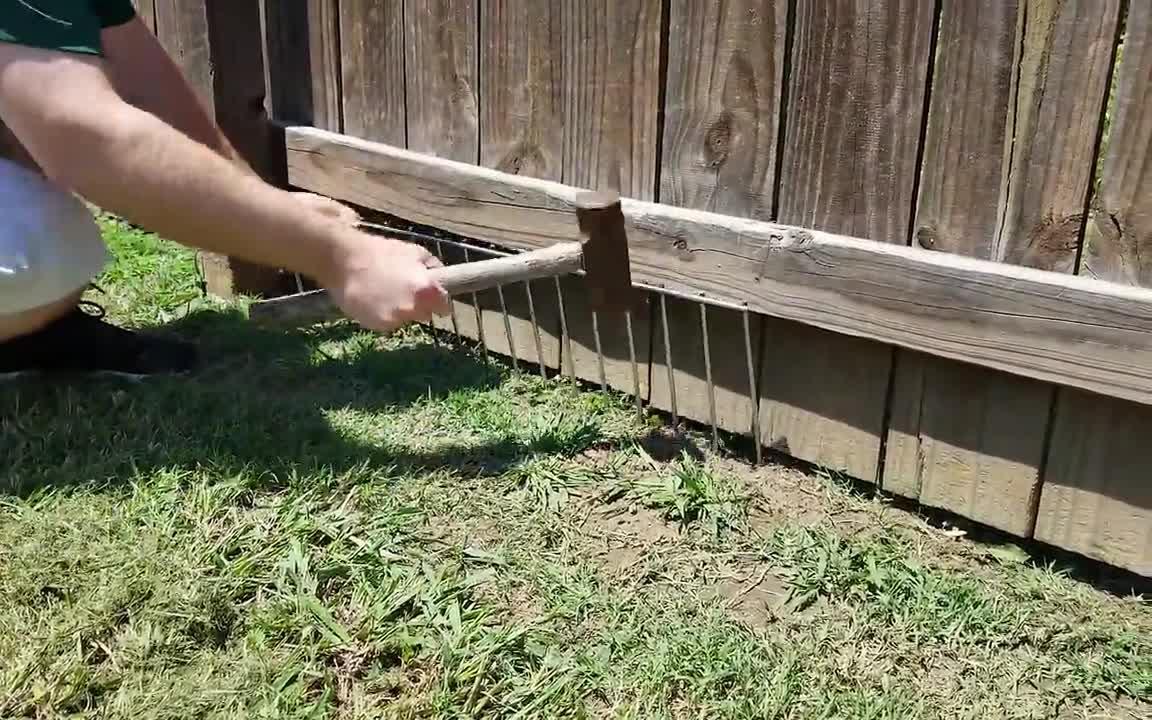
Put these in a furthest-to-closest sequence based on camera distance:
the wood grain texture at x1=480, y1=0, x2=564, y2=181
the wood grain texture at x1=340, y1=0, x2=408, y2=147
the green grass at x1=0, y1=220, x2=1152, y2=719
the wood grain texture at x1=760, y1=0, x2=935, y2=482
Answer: the wood grain texture at x1=340, y1=0, x2=408, y2=147 < the wood grain texture at x1=480, y1=0, x2=564, y2=181 < the wood grain texture at x1=760, y1=0, x2=935, y2=482 < the green grass at x1=0, y1=220, x2=1152, y2=719

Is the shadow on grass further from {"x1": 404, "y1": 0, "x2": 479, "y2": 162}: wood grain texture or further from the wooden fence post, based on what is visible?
{"x1": 404, "y1": 0, "x2": 479, "y2": 162}: wood grain texture

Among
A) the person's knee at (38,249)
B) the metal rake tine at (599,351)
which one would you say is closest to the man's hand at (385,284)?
the metal rake tine at (599,351)

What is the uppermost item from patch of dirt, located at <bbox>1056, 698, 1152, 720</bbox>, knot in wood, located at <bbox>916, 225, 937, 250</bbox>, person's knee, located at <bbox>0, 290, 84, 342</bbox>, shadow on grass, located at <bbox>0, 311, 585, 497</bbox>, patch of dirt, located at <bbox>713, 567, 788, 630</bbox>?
knot in wood, located at <bbox>916, 225, 937, 250</bbox>

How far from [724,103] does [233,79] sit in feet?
5.49

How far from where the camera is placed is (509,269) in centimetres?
240

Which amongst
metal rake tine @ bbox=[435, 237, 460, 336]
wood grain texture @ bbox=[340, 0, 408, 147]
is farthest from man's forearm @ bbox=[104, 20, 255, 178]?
metal rake tine @ bbox=[435, 237, 460, 336]

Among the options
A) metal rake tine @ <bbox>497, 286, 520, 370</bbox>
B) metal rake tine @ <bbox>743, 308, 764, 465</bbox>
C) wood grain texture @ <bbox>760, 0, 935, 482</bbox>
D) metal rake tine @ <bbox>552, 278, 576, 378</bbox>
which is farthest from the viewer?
metal rake tine @ <bbox>497, 286, 520, 370</bbox>

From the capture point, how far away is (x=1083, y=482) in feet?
7.04

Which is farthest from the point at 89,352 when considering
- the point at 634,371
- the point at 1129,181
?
the point at 1129,181

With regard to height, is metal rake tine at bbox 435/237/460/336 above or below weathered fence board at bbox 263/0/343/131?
below

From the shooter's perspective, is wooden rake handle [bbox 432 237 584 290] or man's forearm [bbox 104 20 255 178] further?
man's forearm [bbox 104 20 255 178]

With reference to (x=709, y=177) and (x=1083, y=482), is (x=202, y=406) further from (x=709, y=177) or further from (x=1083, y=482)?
(x=1083, y=482)

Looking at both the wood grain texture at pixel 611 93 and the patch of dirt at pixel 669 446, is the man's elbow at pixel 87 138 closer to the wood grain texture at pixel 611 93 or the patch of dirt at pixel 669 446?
the wood grain texture at pixel 611 93

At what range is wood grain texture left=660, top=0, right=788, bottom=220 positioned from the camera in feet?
7.61
